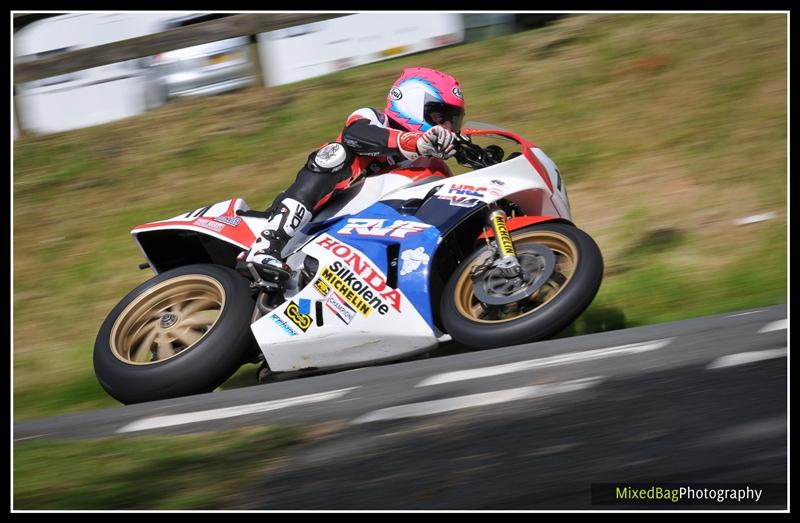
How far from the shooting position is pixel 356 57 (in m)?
10.2

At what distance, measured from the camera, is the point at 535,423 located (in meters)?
3.66

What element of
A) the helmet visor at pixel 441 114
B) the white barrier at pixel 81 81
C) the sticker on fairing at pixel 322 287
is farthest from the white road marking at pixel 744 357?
the white barrier at pixel 81 81

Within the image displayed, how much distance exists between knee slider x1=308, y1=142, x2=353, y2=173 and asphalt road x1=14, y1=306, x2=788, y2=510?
1369 mm

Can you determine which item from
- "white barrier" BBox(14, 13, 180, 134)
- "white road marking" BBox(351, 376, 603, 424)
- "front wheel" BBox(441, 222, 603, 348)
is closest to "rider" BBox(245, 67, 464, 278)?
"front wheel" BBox(441, 222, 603, 348)

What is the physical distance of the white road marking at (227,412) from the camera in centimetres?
464

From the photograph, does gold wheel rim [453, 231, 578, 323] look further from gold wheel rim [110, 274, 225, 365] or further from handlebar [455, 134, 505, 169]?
gold wheel rim [110, 274, 225, 365]

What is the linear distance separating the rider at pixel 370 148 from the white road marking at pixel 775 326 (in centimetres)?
190

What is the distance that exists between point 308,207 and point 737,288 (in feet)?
9.55

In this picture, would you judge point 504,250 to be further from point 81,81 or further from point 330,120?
point 81,81

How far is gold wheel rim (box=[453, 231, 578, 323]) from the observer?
17.0 ft

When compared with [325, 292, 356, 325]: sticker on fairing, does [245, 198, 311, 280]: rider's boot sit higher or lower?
higher

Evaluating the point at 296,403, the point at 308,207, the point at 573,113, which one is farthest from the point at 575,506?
the point at 573,113

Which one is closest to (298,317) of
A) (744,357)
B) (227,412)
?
(227,412)

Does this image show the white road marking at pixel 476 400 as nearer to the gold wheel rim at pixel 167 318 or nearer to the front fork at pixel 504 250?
the front fork at pixel 504 250
